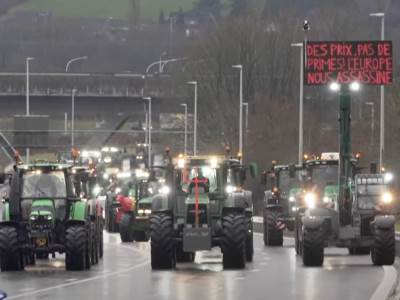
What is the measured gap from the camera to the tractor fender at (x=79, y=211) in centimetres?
3722

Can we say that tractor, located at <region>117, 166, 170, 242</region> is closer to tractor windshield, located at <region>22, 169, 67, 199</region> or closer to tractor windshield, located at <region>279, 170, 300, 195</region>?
tractor windshield, located at <region>279, 170, 300, 195</region>

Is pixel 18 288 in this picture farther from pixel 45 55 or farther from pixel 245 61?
pixel 45 55

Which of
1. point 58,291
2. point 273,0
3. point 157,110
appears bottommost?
point 58,291

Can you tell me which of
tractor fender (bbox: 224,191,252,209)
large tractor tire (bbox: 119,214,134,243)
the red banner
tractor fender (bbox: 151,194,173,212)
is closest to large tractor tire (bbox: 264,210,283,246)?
large tractor tire (bbox: 119,214,134,243)

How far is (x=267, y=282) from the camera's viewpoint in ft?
107

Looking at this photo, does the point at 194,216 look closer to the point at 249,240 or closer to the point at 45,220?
the point at 249,240

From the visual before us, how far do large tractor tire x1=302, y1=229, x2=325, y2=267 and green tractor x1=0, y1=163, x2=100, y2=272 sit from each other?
4829 millimetres

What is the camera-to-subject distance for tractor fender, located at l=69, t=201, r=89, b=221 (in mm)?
37219

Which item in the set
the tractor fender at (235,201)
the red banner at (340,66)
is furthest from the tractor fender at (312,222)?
the red banner at (340,66)

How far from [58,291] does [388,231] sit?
949cm

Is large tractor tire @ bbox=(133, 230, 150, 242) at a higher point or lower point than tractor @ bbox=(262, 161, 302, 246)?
lower

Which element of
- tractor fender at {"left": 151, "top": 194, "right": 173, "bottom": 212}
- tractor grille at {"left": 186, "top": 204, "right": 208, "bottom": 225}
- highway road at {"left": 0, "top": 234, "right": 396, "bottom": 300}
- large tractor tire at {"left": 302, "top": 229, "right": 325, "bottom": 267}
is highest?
tractor fender at {"left": 151, "top": 194, "right": 173, "bottom": 212}

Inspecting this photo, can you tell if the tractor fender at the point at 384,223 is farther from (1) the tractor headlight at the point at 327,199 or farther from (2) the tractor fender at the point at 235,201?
(1) the tractor headlight at the point at 327,199

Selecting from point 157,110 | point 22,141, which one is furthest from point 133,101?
point 22,141
